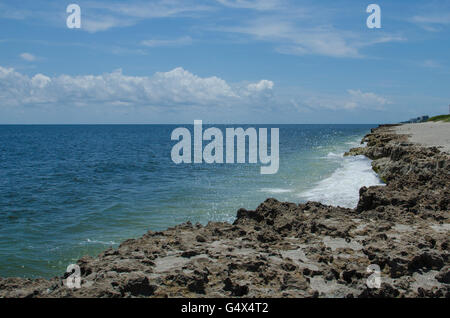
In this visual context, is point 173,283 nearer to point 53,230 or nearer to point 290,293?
point 290,293

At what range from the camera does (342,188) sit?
70.4 feet

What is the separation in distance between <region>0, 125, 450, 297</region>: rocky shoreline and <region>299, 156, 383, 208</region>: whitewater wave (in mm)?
5723

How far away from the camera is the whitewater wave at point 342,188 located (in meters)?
18.0

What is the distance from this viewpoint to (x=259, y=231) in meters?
10.0

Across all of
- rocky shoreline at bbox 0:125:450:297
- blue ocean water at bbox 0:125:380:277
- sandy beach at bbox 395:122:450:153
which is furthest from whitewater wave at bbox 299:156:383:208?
rocky shoreline at bbox 0:125:450:297

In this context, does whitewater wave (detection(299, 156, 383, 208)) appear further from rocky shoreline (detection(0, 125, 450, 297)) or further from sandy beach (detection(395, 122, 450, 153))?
rocky shoreline (detection(0, 125, 450, 297))

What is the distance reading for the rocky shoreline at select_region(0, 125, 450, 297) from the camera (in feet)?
21.5

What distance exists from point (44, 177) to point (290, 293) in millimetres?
30211

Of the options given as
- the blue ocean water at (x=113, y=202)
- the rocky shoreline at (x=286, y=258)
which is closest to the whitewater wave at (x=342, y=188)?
the blue ocean water at (x=113, y=202)

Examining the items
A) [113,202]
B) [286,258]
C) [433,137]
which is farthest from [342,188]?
[433,137]

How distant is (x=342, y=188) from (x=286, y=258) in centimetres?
1455

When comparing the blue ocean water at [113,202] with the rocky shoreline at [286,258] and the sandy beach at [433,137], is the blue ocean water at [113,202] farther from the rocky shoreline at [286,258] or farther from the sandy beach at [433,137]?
the sandy beach at [433,137]
